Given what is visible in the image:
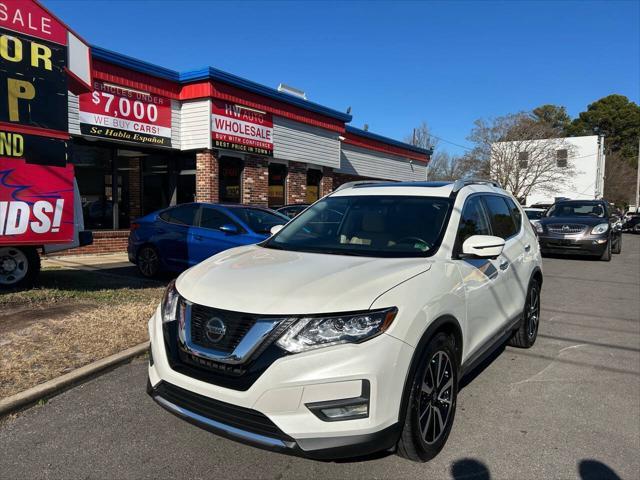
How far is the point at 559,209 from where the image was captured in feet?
48.7

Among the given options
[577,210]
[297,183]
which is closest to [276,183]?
[297,183]

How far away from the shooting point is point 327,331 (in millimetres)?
2434

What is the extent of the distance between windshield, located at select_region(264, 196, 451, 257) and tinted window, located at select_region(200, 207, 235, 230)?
419 centimetres

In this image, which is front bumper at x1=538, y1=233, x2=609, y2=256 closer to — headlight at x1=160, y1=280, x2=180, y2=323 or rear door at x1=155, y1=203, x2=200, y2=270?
rear door at x1=155, y1=203, x2=200, y2=270

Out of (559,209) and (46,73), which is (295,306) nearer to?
(46,73)

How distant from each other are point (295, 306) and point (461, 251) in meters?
1.55

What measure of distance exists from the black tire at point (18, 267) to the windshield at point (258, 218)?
10.3ft

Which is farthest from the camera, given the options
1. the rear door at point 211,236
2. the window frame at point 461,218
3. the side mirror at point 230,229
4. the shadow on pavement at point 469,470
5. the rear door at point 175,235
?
the rear door at point 175,235

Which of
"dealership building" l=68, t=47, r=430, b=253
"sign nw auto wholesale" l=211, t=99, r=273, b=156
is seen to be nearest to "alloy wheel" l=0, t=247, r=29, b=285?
"dealership building" l=68, t=47, r=430, b=253

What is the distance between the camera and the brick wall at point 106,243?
12135 mm

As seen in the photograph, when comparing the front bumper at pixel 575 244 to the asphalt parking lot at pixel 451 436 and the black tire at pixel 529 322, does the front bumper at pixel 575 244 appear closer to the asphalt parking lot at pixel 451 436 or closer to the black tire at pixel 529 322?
the black tire at pixel 529 322

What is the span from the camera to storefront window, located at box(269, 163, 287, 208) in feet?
53.9

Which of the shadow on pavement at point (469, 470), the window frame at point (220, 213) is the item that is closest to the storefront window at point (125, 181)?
the window frame at point (220, 213)

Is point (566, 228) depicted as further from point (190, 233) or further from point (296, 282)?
point (296, 282)
